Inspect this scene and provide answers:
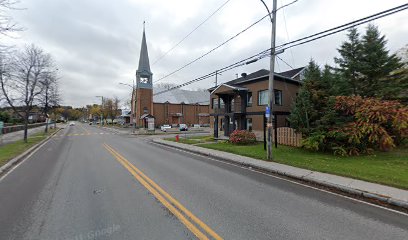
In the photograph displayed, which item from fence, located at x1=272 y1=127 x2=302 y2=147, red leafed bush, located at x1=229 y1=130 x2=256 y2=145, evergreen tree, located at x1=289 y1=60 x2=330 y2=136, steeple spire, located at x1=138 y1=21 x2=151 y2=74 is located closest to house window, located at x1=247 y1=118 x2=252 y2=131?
red leafed bush, located at x1=229 y1=130 x2=256 y2=145

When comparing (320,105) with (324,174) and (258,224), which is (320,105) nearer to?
(324,174)

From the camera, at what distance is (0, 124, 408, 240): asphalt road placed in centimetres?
423

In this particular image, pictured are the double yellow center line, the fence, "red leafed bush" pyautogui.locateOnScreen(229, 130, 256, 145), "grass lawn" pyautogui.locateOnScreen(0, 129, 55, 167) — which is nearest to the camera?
the double yellow center line

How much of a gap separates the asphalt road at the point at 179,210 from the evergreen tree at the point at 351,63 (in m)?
14.0

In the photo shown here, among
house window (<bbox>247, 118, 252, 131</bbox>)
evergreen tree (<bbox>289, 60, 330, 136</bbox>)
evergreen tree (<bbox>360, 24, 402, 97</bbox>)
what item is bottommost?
house window (<bbox>247, 118, 252, 131</bbox>)

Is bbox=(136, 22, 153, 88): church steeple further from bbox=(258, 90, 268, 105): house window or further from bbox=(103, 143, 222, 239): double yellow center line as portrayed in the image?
bbox=(103, 143, 222, 239): double yellow center line

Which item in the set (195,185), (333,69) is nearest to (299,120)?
(333,69)

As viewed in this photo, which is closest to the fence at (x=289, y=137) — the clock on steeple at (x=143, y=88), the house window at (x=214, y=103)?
the house window at (x=214, y=103)

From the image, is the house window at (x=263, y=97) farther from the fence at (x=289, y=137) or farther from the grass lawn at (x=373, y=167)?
the grass lawn at (x=373, y=167)

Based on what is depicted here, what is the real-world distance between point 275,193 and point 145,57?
2134 inches

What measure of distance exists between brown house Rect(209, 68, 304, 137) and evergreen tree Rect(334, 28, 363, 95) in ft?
14.9

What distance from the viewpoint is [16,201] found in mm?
5848

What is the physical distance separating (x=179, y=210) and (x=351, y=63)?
20046 mm

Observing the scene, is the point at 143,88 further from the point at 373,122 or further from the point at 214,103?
the point at 373,122
